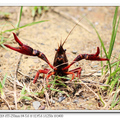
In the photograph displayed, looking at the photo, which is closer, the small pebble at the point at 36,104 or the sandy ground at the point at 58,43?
the small pebble at the point at 36,104

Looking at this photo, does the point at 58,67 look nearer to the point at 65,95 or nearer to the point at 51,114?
the point at 65,95

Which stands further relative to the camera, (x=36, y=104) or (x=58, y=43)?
(x=58, y=43)

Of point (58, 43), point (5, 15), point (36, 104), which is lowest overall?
point (36, 104)

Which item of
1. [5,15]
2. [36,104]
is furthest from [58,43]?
[5,15]

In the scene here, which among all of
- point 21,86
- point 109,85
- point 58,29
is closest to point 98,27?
point 58,29

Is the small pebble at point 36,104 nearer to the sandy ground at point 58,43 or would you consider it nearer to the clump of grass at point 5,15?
the sandy ground at point 58,43

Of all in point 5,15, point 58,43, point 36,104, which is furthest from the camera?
point 5,15

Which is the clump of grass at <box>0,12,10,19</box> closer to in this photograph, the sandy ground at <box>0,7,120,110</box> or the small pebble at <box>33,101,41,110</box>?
the sandy ground at <box>0,7,120,110</box>

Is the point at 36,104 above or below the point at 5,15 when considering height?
below

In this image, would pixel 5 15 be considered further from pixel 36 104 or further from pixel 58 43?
pixel 36 104

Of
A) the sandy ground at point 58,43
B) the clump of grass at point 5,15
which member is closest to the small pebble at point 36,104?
the sandy ground at point 58,43

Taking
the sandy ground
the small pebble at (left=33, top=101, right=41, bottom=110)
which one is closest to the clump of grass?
the sandy ground
